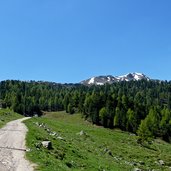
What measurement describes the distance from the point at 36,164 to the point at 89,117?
128532mm

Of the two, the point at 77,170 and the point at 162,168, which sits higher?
the point at 77,170

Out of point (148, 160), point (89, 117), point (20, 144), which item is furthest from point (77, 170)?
point (89, 117)

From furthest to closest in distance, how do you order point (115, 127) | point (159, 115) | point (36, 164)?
point (159, 115)
point (115, 127)
point (36, 164)

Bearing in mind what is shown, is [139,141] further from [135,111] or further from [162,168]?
[135,111]

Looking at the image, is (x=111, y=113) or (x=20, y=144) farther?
(x=111, y=113)

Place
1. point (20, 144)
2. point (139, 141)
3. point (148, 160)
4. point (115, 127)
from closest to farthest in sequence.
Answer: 1. point (20, 144)
2. point (148, 160)
3. point (139, 141)
4. point (115, 127)

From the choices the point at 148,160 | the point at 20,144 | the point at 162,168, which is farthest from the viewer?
Answer: the point at 148,160

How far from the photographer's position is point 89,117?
154750mm

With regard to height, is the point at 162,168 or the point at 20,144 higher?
the point at 20,144

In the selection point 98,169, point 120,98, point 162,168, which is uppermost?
point 120,98

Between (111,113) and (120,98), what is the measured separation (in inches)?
708

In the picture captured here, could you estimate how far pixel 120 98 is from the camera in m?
161

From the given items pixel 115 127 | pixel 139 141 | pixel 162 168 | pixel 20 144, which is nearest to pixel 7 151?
pixel 20 144

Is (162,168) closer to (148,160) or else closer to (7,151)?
(148,160)
